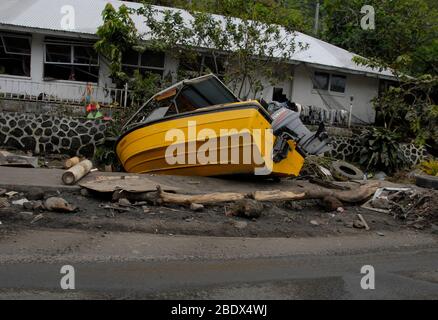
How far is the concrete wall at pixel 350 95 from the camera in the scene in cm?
1911

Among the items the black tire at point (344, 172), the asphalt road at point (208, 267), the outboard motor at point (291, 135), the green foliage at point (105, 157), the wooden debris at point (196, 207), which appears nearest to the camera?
the asphalt road at point (208, 267)

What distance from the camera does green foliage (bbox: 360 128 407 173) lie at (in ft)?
50.0

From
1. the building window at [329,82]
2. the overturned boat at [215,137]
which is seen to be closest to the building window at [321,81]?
the building window at [329,82]

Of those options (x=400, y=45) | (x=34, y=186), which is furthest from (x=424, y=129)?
(x=34, y=186)

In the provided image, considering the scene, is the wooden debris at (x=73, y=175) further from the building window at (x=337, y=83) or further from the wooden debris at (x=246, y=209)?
the building window at (x=337, y=83)

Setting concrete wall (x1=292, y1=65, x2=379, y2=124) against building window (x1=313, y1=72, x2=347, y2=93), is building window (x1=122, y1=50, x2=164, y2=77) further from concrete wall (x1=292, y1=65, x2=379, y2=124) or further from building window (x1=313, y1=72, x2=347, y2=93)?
building window (x1=313, y1=72, x2=347, y2=93)

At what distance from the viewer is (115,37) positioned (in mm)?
15961

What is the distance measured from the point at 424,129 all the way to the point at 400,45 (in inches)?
251

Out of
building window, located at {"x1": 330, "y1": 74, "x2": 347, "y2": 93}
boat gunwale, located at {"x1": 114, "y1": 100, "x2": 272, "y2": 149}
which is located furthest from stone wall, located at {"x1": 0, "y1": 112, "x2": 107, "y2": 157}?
building window, located at {"x1": 330, "y1": 74, "x2": 347, "y2": 93}

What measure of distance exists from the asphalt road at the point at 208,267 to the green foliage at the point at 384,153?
306 inches

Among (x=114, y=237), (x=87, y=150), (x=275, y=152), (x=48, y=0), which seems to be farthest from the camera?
(x=48, y=0)

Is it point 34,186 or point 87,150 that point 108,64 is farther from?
point 34,186

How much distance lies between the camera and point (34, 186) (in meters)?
8.33

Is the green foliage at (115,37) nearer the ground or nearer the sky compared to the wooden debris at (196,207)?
nearer the sky
